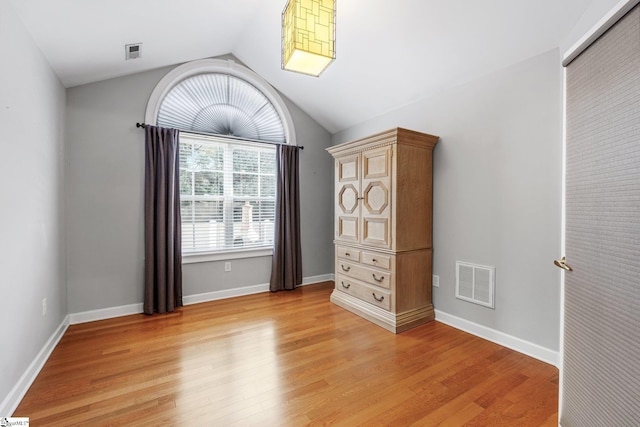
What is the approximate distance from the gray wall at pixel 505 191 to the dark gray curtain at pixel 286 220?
1882mm

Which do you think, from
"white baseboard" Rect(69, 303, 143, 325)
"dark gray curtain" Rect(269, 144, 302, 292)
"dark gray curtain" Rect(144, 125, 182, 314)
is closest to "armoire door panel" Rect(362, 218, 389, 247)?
"dark gray curtain" Rect(269, 144, 302, 292)

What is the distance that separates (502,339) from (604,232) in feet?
5.69

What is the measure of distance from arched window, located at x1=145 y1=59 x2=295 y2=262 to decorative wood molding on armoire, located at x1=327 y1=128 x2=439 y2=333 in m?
1.38

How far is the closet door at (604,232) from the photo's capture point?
3.03ft

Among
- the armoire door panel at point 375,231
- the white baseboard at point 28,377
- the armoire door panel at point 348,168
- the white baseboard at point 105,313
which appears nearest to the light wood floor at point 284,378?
the white baseboard at point 28,377

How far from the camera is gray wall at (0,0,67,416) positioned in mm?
1633

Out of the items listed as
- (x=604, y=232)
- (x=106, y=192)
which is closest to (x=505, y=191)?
(x=604, y=232)

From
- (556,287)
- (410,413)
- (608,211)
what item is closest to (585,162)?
(608,211)

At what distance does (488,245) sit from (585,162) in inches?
58.4

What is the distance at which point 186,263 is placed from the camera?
3457 mm

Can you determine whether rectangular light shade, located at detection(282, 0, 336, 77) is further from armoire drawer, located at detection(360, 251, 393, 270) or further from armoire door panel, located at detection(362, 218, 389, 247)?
armoire drawer, located at detection(360, 251, 393, 270)

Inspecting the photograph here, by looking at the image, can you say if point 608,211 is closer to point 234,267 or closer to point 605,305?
point 605,305

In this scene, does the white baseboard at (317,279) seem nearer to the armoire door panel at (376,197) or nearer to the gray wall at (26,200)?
the armoire door panel at (376,197)

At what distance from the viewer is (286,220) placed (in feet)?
13.1
